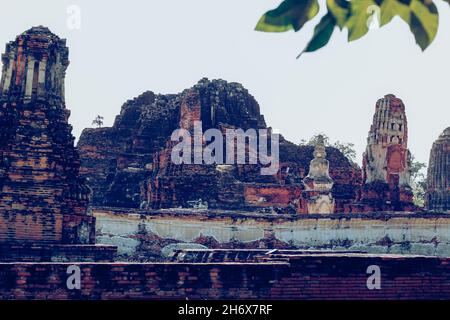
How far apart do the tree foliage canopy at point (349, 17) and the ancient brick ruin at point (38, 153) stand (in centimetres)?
1068

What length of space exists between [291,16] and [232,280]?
6.37 metres

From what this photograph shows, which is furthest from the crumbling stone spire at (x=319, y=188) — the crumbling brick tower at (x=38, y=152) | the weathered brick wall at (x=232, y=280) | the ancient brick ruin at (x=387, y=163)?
the weathered brick wall at (x=232, y=280)

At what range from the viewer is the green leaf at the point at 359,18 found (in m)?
3.46

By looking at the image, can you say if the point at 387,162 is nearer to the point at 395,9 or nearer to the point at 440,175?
the point at 440,175

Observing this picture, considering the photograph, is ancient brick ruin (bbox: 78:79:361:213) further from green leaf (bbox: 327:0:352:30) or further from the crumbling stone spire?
green leaf (bbox: 327:0:352:30)

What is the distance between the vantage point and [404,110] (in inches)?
910

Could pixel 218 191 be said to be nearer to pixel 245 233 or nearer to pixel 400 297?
pixel 245 233

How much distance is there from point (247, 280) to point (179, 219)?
10.3 meters

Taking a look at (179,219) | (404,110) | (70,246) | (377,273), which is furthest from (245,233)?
(377,273)

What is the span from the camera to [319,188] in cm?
2214

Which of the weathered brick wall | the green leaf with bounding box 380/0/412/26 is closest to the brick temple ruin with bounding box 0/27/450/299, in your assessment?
the weathered brick wall

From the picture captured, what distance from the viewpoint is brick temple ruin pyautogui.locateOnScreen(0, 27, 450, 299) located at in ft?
31.6

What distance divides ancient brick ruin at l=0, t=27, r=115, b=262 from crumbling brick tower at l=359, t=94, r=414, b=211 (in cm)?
936

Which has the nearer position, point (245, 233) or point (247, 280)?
point (247, 280)
